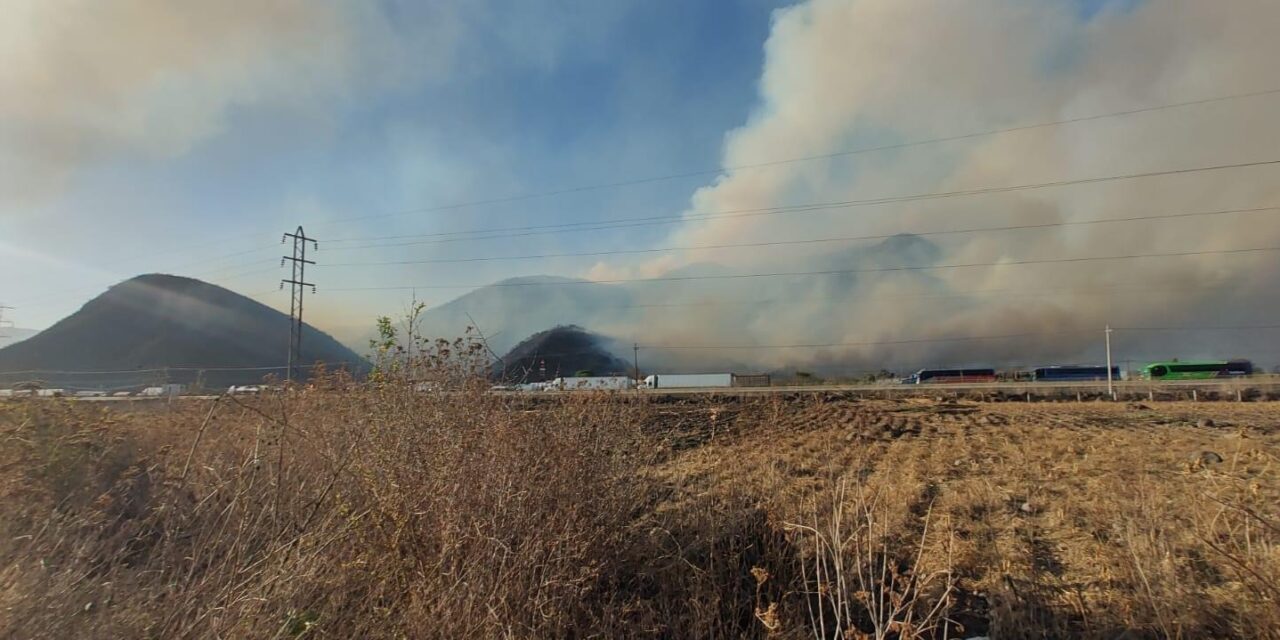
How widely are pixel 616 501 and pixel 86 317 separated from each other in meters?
128

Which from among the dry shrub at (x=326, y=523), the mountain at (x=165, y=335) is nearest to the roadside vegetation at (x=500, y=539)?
the dry shrub at (x=326, y=523)

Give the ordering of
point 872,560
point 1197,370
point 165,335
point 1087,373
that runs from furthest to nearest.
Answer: point 165,335, point 1087,373, point 1197,370, point 872,560

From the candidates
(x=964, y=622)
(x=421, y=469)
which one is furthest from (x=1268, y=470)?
(x=421, y=469)

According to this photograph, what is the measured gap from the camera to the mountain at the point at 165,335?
263ft

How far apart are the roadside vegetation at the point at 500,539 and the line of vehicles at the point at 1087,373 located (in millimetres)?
64768

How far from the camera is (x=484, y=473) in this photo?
4477mm

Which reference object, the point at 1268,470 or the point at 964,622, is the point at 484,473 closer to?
the point at 964,622

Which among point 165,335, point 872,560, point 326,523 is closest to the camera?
point 872,560

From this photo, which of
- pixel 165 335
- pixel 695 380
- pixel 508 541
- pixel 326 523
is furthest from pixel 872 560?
pixel 165 335

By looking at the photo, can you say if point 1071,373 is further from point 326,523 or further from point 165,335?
point 165,335

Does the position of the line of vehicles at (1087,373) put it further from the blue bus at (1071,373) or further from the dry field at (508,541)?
the dry field at (508,541)

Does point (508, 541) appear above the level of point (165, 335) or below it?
below

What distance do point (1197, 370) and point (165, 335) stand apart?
5455 inches

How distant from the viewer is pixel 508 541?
4.12 meters
